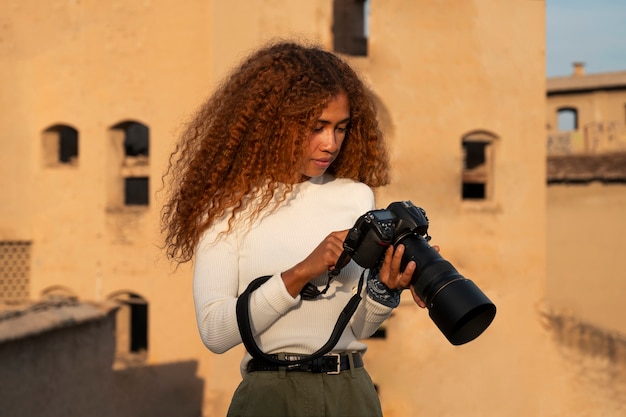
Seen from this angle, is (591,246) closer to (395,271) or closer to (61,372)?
(61,372)

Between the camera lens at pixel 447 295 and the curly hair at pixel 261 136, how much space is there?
0.49m

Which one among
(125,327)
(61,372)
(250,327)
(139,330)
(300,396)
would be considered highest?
(250,327)

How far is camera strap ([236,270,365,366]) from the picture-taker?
7.46 ft

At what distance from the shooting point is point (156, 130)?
1299 centimetres

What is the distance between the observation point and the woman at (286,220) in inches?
91.4

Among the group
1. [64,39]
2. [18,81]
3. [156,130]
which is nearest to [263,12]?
[156,130]

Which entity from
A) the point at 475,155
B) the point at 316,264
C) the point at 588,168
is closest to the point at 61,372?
the point at 316,264

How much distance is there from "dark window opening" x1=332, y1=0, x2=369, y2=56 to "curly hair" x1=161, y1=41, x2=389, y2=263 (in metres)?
12.2

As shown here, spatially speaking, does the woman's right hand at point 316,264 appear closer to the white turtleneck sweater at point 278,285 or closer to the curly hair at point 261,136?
the white turtleneck sweater at point 278,285

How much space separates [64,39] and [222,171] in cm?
1195

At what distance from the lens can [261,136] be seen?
2.61 m

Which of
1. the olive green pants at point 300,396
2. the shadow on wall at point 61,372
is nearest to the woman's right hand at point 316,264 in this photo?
the olive green pants at point 300,396

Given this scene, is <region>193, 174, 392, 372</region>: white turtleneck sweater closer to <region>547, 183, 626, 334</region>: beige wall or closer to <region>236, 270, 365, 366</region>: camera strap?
<region>236, 270, 365, 366</region>: camera strap

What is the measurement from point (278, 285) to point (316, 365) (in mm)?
262
